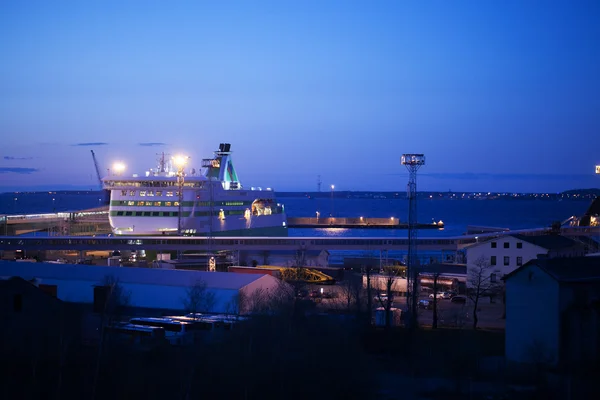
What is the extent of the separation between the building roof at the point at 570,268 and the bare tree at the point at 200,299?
5.74m

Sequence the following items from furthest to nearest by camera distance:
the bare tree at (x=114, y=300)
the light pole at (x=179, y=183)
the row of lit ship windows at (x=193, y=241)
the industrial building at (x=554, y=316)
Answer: the light pole at (x=179, y=183) → the row of lit ship windows at (x=193, y=241) → the bare tree at (x=114, y=300) → the industrial building at (x=554, y=316)

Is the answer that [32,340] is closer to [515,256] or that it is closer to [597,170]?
[515,256]

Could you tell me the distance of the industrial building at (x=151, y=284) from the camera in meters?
13.7

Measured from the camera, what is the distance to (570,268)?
10.1 metres

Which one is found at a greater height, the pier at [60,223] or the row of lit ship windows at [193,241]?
the pier at [60,223]

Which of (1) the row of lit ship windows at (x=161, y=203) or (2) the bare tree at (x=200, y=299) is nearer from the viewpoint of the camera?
(2) the bare tree at (x=200, y=299)

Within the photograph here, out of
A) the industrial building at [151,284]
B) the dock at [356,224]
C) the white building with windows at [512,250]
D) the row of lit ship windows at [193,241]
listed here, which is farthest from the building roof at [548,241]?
the dock at [356,224]

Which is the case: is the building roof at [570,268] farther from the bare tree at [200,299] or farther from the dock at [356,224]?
the dock at [356,224]

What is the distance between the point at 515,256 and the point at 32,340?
46.4 ft

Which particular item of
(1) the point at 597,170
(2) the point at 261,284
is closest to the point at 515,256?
(1) the point at 597,170

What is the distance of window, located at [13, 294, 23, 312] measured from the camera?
10234mm

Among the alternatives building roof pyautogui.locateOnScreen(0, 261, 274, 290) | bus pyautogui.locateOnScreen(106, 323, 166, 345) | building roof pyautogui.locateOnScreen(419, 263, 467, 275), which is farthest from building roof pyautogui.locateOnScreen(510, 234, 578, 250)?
bus pyautogui.locateOnScreen(106, 323, 166, 345)

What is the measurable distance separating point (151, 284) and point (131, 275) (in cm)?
103

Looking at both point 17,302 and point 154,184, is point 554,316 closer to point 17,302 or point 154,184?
point 17,302
